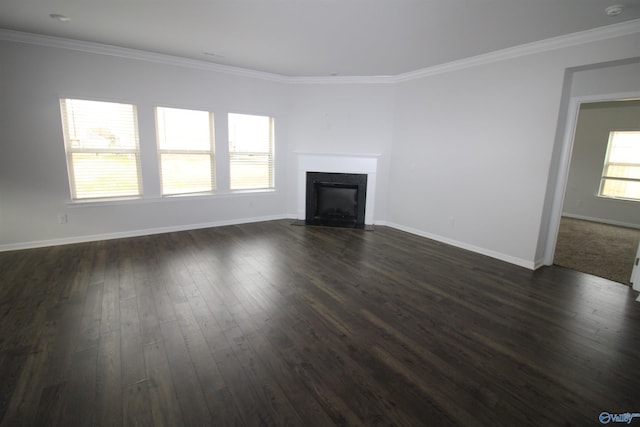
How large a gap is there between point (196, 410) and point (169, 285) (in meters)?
1.77

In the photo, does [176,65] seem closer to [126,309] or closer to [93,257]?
[93,257]

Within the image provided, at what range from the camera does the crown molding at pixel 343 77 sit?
10.3 feet

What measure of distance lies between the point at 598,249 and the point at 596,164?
3047mm

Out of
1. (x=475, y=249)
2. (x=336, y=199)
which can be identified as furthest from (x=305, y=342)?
(x=336, y=199)

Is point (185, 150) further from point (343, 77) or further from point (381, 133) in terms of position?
point (381, 133)

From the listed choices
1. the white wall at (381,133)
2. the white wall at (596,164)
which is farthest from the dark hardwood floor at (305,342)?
the white wall at (596,164)

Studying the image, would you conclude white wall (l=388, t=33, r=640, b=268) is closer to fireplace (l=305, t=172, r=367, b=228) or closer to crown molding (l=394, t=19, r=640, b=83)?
crown molding (l=394, t=19, r=640, b=83)

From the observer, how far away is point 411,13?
2873 mm

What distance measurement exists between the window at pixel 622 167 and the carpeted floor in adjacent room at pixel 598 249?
2.52 ft

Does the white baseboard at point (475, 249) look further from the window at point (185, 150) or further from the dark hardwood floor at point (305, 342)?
the window at point (185, 150)

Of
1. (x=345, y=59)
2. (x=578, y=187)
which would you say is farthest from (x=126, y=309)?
(x=578, y=187)

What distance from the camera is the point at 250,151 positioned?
5.69m

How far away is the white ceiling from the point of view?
276cm

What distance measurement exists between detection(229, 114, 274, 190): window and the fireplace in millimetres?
916
